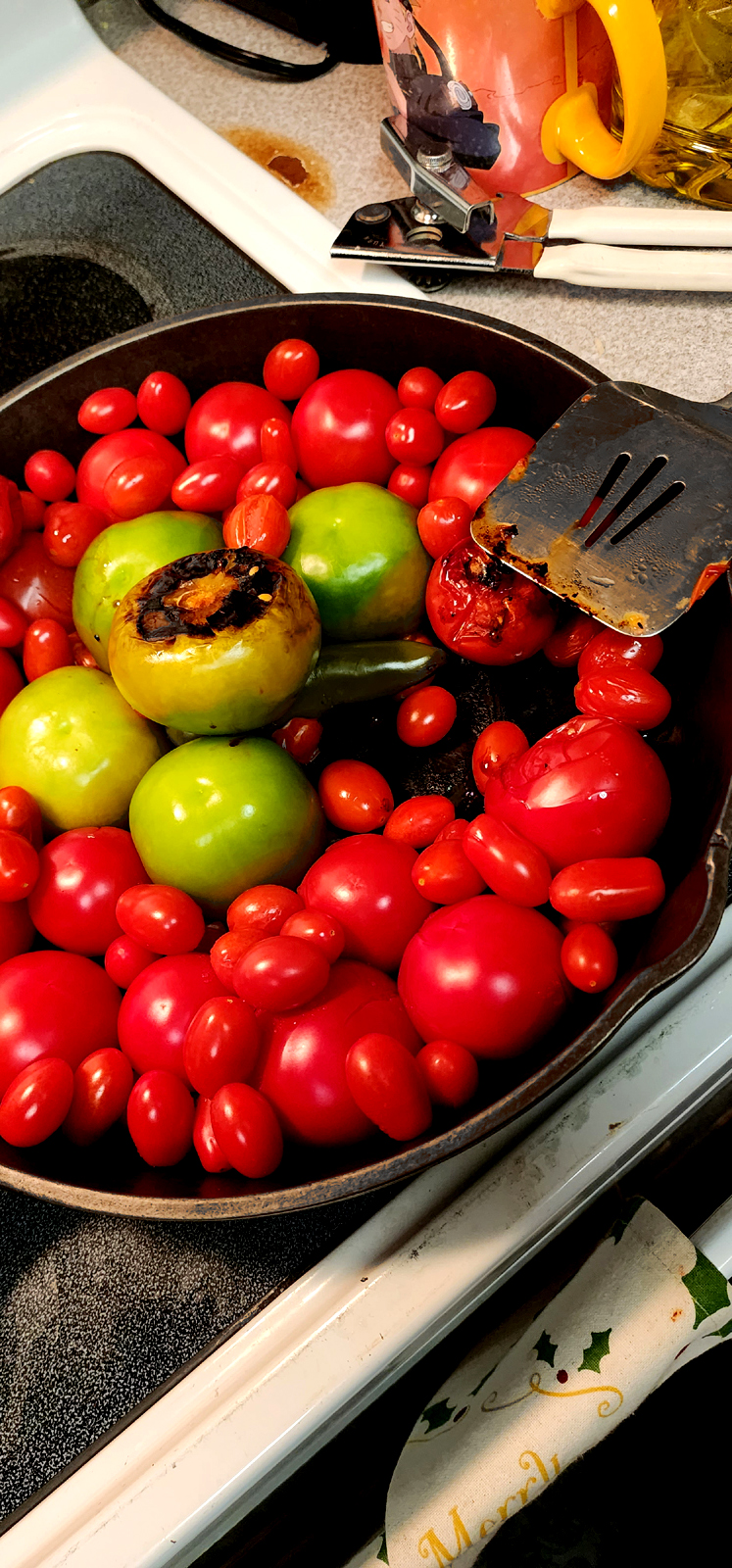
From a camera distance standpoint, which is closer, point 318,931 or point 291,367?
point 318,931

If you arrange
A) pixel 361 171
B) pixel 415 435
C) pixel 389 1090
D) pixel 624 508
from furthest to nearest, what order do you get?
pixel 361 171 < pixel 415 435 < pixel 624 508 < pixel 389 1090

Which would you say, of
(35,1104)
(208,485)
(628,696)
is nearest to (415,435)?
(208,485)

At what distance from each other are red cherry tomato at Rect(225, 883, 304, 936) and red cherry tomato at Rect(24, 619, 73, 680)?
22 centimetres

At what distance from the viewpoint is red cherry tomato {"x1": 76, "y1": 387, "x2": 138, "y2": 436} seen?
0.67 m

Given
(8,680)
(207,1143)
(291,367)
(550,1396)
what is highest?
(291,367)

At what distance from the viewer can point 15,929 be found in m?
0.56

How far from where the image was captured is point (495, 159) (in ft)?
2.64

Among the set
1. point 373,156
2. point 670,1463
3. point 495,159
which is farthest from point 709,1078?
point 373,156

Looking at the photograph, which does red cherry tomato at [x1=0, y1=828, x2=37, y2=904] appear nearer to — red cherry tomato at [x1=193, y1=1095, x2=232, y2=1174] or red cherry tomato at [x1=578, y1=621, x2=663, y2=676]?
red cherry tomato at [x1=193, y1=1095, x2=232, y2=1174]

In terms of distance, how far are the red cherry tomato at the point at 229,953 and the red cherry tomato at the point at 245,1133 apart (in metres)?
0.06

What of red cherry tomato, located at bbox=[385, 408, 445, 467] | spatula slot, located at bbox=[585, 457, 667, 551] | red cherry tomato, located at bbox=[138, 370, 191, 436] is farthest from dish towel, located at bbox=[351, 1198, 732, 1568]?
red cherry tomato, located at bbox=[138, 370, 191, 436]

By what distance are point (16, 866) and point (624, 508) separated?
1.21ft

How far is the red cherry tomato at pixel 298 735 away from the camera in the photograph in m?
0.60

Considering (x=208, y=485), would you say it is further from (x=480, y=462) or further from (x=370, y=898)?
(x=370, y=898)
